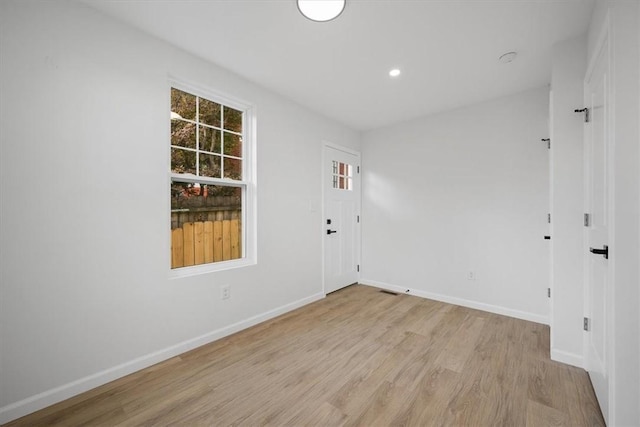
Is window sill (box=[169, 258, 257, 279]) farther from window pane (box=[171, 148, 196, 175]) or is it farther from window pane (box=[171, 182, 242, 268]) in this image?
window pane (box=[171, 148, 196, 175])

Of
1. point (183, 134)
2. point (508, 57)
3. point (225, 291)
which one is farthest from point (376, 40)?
point (225, 291)

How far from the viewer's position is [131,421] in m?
1.54

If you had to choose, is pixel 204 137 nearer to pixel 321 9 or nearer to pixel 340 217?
pixel 321 9

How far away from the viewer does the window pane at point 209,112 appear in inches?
99.2

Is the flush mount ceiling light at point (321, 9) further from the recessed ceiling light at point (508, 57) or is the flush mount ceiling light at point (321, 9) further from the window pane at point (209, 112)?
the recessed ceiling light at point (508, 57)

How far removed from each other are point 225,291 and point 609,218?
9.02 feet

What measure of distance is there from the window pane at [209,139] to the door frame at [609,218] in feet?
9.07

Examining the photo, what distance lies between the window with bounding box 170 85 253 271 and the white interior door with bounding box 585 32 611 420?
8.90 feet

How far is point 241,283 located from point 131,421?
130cm

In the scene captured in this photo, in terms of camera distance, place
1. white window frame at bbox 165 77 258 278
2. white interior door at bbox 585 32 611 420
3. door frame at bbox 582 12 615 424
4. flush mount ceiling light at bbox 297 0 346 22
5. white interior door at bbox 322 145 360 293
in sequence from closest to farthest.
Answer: door frame at bbox 582 12 615 424
white interior door at bbox 585 32 611 420
flush mount ceiling light at bbox 297 0 346 22
white window frame at bbox 165 77 258 278
white interior door at bbox 322 145 360 293

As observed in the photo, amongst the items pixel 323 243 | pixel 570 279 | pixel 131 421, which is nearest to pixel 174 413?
pixel 131 421

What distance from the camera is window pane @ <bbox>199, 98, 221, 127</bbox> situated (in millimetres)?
2520

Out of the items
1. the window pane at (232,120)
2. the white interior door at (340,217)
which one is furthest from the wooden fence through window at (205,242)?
the white interior door at (340,217)

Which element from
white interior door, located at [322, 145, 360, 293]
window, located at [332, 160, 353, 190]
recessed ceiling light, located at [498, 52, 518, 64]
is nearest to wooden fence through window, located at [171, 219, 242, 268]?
white interior door, located at [322, 145, 360, 293]
